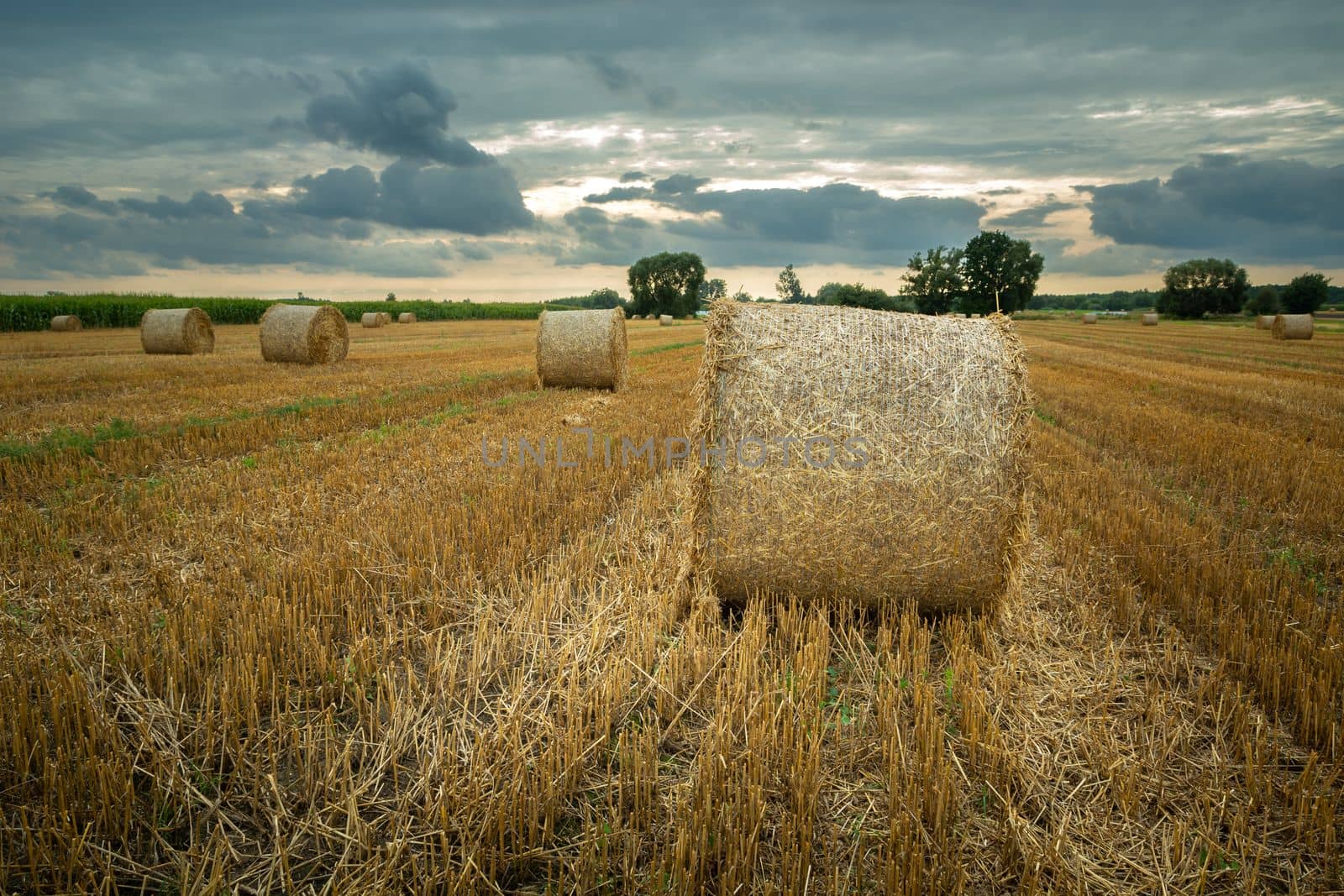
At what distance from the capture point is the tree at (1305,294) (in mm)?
64250

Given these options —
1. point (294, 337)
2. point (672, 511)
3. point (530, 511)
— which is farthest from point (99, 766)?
point (294, 337)

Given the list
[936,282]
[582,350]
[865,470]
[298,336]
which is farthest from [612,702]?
[936,282]

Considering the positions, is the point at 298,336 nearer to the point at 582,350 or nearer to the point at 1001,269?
the point at 582,350

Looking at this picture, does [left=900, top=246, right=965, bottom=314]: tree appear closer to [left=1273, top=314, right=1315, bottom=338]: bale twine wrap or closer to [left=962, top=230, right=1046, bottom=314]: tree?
[left=962, top=230, right=1046, bottom=314]: tree

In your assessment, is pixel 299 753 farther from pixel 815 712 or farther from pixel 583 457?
pixel 583 457

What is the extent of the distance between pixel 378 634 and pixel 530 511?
1.96 meters

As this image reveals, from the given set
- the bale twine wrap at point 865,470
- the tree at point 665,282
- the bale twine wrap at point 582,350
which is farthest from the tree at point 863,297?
the tree at point 665,282

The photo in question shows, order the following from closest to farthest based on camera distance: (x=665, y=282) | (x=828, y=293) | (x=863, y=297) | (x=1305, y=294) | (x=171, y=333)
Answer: (x=171, y=333)
(x=863, y=297)
(x=828, y=293)
(x=1305, y=294)
(x=665, y=282)

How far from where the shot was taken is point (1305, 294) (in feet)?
212

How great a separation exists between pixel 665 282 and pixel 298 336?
247 feet

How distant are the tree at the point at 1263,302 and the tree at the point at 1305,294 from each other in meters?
0.78

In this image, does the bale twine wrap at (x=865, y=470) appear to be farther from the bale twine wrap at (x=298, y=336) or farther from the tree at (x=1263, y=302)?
the tree at (x=1263, y=302)

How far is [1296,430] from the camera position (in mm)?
9164

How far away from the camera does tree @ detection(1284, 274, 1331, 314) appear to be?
6425 centimetres
